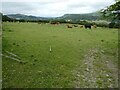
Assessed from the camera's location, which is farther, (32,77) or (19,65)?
(19,65)

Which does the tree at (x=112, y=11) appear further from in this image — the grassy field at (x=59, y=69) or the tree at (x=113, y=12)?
the grassy field at (x=59, y=69)

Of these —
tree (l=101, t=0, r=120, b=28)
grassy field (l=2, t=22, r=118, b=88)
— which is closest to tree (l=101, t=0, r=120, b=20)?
tree (l=101, t=0, r=120, b=28)

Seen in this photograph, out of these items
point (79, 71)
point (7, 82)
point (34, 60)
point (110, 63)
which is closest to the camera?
point (7, 82)

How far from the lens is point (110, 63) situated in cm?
1523

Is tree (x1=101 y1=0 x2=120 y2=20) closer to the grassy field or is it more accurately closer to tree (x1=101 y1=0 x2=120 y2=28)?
tree (x1=101 y1=0 x2=120 y2=28)

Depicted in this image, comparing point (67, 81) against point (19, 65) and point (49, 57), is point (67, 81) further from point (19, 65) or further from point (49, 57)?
point (49, 57)

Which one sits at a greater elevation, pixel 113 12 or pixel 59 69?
pixel 113 12

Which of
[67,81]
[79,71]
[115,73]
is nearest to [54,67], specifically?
[79,71]

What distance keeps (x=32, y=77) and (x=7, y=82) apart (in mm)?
1301

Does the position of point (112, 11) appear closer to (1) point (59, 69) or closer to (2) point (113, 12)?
(2) point (113, 12)

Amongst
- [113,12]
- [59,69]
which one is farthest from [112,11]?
[59,69]

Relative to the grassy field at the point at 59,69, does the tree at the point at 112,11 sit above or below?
above

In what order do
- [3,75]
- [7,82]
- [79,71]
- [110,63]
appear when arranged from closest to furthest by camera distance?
[7,82] < [3,75] < [79,71] < [110,63]

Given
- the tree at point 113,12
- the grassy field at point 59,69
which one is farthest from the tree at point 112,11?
the grassy field at point 59,69
